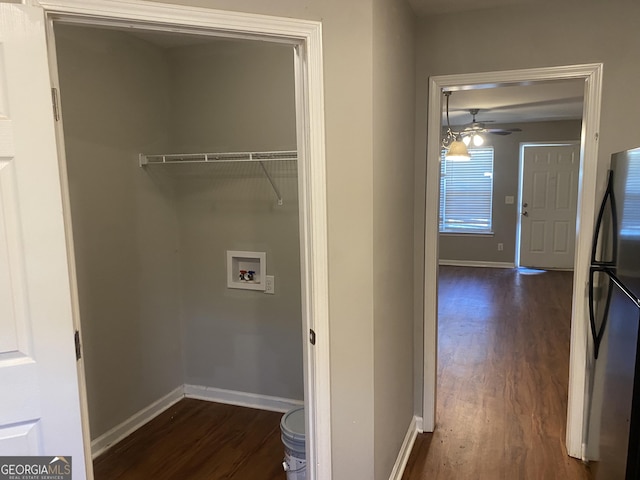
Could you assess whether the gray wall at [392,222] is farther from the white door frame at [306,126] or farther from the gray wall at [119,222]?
the gray wall at [119,222]

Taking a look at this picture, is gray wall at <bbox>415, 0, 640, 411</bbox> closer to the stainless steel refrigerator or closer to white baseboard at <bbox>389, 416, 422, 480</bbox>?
the stainless steel refrigerator

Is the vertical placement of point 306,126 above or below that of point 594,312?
above

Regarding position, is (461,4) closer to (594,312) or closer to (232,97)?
(232,97)

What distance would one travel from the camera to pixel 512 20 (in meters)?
2.26

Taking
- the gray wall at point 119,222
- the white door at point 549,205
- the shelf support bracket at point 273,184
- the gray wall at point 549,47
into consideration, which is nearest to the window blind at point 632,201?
the gray wall at point 549,47

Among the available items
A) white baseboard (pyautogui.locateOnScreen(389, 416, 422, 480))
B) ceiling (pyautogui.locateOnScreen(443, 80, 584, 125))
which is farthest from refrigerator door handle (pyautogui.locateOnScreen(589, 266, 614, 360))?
ceiling (pyautogui.locateOnScreen(443, 80, 584, 125))

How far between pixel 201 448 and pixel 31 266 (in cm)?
174

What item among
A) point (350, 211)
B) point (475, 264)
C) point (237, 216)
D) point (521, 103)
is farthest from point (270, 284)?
point (475, 264)

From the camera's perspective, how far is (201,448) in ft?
8.56

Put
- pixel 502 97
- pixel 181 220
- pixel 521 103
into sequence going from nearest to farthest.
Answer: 1. pixel 181 220
2. pixel 502 97
3. pixel 521 103

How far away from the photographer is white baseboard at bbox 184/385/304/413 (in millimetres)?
3008

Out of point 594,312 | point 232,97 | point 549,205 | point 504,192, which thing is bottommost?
point 594,312

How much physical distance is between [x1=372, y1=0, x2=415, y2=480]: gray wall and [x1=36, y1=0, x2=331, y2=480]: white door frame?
0.21m

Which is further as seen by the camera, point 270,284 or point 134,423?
point 270,284
